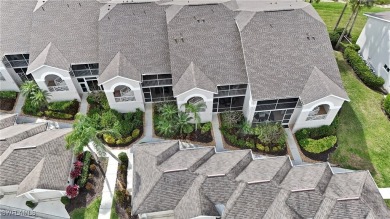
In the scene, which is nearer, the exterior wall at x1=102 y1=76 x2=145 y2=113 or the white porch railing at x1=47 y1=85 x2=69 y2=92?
the exterior wall at x1=102 y1=76 x2=145 y2=113

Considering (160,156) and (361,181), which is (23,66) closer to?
(160,156)

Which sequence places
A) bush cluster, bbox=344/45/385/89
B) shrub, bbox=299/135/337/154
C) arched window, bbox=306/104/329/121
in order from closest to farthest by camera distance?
shrub, bbox=299/135/337/154 < arched window, bbox=306/104/329/121 < bush cluster, bbox=344/45/385/89

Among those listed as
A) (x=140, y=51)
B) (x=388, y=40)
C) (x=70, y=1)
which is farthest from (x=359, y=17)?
(x=70, y=1)

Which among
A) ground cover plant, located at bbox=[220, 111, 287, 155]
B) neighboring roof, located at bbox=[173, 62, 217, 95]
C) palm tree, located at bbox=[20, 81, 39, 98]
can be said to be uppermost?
neighboring roof, located at bbox=[173, 62, 217, 95]

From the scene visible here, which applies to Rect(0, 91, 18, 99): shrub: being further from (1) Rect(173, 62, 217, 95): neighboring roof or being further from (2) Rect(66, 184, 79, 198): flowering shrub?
(1) Rect(173, 62, 217, 95): neighboring roof


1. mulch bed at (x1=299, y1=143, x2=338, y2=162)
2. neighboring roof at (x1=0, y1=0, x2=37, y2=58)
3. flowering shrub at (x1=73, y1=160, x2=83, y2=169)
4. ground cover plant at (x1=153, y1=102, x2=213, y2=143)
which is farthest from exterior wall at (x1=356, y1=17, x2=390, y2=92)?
neighboring roof at (x1=0, y1=0, x2=37, y2=58)

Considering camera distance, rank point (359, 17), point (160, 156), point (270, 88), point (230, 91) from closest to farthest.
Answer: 1. point (160, 156)
2. point (270, 88)
3. point (230, 91)
4. point (359, 17)

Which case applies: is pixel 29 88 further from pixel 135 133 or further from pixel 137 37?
pixel 137 37
